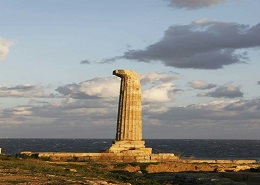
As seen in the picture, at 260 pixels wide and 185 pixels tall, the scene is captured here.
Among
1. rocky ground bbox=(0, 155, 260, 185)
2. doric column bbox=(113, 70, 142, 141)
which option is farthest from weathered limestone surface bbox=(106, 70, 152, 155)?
rocky ground bbox=(0, 155, 260, 185)

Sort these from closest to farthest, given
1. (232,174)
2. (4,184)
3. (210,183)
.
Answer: (4,184)
(210,183)
(232,174)

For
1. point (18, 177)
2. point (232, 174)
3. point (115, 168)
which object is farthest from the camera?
point (115, 168)

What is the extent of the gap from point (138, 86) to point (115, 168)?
11271 millimetres

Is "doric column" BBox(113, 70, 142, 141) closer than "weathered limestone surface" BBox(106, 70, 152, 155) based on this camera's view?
No

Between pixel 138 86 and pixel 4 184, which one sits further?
pixel 138 86

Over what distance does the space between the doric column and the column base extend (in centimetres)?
48

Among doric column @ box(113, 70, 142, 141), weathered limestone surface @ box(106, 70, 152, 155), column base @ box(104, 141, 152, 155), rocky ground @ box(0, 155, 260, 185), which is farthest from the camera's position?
doric column @ box(113, 70, 142, 141)

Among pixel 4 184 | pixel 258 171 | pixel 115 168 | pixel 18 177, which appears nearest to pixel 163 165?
pixel 115 168

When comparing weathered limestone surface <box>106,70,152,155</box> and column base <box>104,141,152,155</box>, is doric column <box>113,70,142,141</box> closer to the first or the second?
weathered limestone surface <box>106,70,152,155</box>

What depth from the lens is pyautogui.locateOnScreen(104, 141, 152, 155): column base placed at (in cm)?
4222

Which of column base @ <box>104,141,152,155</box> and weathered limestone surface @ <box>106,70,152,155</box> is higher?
weathered limestone surface @ <box>106,70,152,155</box>

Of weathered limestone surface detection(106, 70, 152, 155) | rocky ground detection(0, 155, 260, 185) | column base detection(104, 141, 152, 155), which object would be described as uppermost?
weathered limestone surface detection(106, 70, 152, 155)

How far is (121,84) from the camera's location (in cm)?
4466

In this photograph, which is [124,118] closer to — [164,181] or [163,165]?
[163,165]
